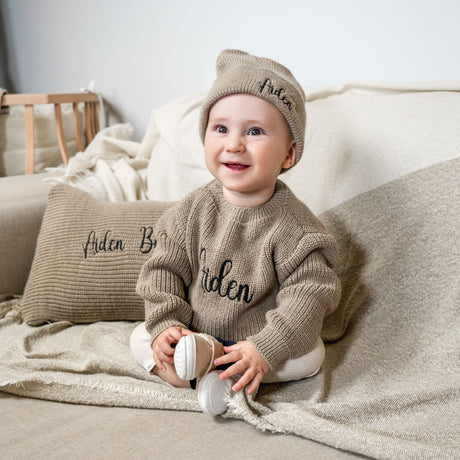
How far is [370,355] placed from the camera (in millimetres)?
951

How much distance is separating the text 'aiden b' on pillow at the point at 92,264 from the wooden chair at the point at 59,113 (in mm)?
763

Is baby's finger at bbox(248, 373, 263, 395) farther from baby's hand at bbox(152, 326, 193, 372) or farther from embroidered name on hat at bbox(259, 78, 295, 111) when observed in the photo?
embroidered name on hat at bbox(259, 78, 295, 111)

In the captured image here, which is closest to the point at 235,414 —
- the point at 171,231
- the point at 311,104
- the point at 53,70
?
the point at 171,231

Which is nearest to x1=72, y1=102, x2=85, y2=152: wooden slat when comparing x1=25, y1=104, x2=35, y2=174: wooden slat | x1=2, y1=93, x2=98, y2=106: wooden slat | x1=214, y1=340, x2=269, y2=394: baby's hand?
x1=2, y1=93, x2=98, y2=106: wooden slat

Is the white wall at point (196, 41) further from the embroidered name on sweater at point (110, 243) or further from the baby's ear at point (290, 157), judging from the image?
the embroidered name on sweater at point (110, 243)

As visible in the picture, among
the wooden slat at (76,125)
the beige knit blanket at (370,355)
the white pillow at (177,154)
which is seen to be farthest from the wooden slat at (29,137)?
the beige knit blanket at (370,355)

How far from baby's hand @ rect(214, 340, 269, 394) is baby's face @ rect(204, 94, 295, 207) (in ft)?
0.85

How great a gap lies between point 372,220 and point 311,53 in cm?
58

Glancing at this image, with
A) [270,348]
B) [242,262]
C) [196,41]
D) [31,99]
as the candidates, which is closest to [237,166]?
[242,262]

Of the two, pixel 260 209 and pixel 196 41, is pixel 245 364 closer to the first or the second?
pixel 260 209

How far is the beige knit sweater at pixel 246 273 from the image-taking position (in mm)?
861

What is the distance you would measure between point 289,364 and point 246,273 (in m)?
0.17

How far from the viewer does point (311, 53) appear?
1.39m

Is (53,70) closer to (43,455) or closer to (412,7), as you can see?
(412,7)
